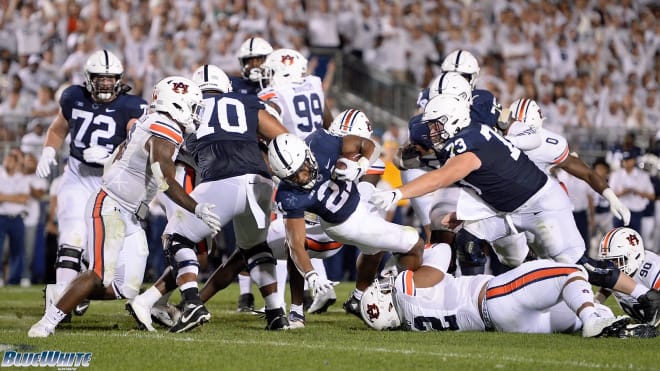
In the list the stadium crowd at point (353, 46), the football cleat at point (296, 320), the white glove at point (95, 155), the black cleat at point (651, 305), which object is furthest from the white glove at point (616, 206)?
the stadium crowd at point (353, 46)

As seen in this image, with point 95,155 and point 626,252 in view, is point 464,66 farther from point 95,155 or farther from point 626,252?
point 95,155

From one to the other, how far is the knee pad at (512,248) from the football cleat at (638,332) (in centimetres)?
174

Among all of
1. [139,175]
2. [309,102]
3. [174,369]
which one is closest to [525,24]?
[309,102]

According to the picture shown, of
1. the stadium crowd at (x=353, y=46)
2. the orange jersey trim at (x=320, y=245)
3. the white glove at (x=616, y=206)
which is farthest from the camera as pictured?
the stadium crowd at (x=353, y=46)

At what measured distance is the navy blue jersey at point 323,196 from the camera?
7262 millimetres

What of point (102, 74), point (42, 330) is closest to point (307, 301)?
point (102, 74)

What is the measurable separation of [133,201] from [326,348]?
1811 mm

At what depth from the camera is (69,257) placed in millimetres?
8352

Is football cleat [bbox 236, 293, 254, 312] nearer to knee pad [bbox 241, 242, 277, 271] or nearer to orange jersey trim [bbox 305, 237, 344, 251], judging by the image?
orange jersey trim [bbox 305, 237, 344, 251]

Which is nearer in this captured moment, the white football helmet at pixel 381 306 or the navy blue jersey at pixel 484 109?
the white football helmet at pixel 381 306

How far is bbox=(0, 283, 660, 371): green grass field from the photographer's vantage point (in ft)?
19.2

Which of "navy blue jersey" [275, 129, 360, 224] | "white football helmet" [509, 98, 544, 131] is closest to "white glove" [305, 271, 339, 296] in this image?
"navy blue jersey" [275, 129, 360, 224]
